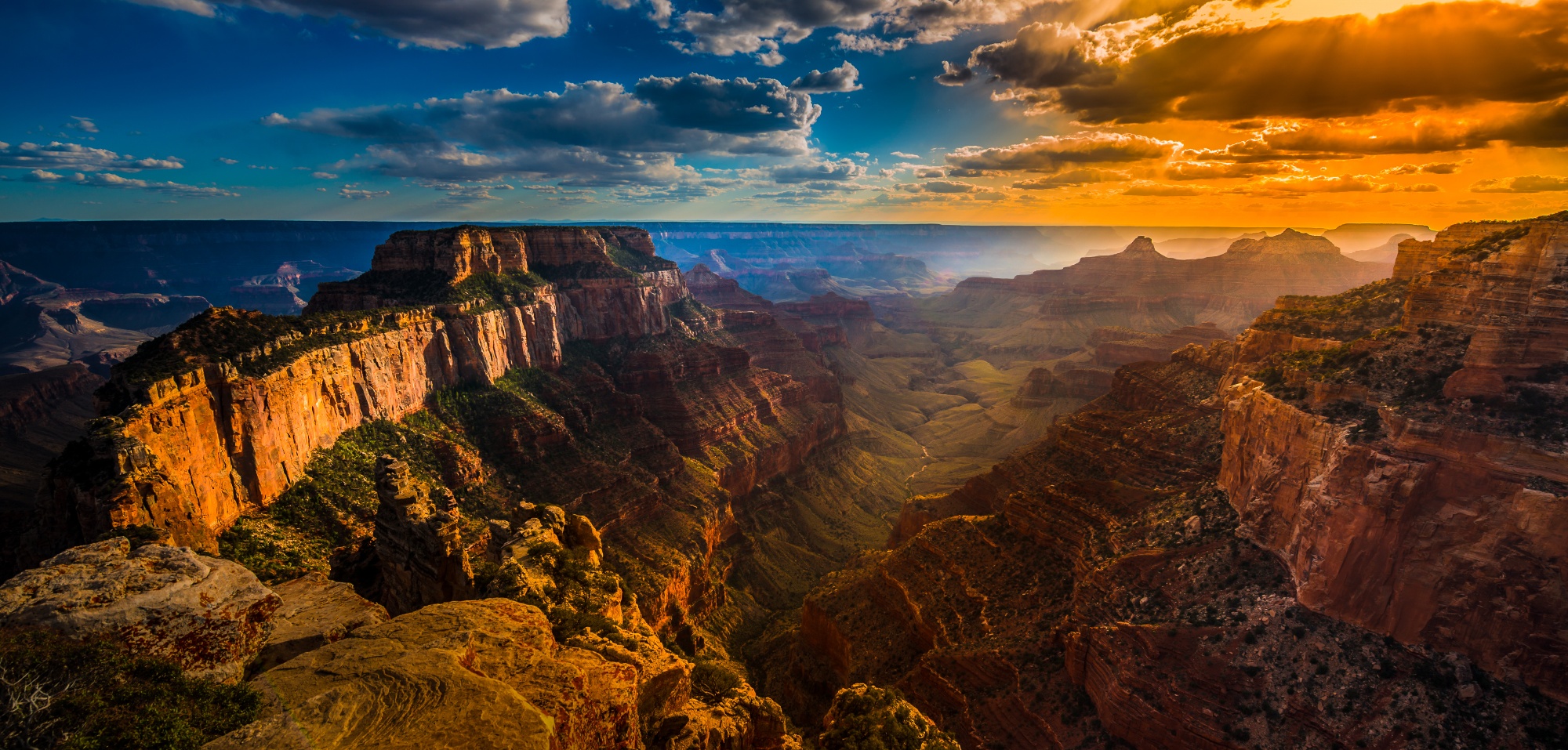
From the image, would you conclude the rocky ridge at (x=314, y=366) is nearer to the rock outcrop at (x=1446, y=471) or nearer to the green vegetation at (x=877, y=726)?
the green vegetation at (x=877, y=726)

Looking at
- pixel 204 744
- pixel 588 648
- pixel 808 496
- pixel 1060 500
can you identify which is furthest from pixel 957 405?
pixel 204 744

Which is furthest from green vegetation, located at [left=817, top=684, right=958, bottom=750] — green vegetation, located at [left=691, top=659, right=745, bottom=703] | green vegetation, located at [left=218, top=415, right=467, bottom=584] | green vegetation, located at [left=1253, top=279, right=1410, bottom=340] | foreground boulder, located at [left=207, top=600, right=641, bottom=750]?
green vegetation, located at [left=1253, top=279, right=1410, bottom=340]

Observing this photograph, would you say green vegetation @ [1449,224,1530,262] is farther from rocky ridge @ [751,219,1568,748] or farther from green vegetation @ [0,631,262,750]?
green vegetation @ [0,631,262,750]

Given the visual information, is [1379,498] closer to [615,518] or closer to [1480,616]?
[1480,616]

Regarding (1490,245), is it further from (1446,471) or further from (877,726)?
(877,726)

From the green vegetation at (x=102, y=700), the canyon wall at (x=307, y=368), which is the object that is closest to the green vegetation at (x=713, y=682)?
the green vegetation at (x=102, y=700)

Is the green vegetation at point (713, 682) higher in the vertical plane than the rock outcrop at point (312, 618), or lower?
lower
